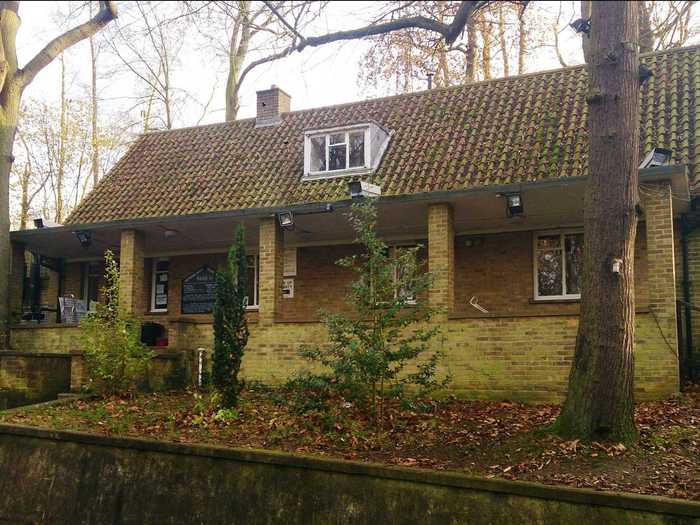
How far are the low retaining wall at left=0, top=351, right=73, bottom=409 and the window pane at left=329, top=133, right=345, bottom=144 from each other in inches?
284

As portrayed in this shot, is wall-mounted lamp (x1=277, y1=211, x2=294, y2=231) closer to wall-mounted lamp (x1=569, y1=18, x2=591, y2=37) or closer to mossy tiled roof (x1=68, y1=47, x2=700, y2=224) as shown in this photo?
mossy tiled roof (x1=68, y1=47, x2=700, y2=224)

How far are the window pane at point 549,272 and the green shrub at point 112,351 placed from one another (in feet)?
26.4

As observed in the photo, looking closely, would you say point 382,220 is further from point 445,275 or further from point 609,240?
point 609,240

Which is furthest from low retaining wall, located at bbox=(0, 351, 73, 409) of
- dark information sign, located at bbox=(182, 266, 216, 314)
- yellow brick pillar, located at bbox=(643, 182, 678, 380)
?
yellow brick pillar, located at bbox=(643, 182, 678, 380)

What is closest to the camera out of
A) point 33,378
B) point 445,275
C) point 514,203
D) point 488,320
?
point 488,320

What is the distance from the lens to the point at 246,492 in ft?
26.6

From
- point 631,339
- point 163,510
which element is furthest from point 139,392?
point 631,339

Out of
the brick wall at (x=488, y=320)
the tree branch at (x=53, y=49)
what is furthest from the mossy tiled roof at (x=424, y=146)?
the tree branch at (x=53, y=49)

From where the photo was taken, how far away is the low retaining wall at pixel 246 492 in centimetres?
641

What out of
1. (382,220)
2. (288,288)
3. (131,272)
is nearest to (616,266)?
(382,220)

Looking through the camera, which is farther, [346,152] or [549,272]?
[346,152]

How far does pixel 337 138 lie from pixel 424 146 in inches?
82.2

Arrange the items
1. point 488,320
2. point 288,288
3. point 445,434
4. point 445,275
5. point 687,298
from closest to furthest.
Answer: point 445,434
point 488,320
point 445,275
point 687,298
point 288,288

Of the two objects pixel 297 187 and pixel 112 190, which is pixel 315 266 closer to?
pixel 297 187
